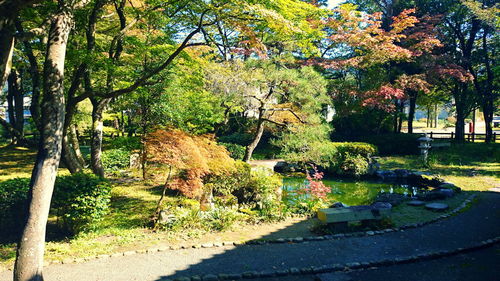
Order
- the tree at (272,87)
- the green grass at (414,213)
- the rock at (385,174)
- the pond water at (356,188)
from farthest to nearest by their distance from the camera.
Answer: the rock at (385,174) < the tree at (272,87) < the pond water at (356,188) < the green grass at (414,213)

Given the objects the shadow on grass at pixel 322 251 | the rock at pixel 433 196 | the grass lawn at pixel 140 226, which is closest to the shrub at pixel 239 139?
the grass lawn at pixel 140 226

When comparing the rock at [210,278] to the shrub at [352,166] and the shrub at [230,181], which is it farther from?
the shrub at [352,166]

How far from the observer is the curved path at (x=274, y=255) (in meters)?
5.77

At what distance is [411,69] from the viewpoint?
22.4 m

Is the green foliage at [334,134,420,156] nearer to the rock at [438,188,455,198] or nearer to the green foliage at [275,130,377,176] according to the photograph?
the green foliage at [275,130,377,176]

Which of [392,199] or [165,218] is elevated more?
[392,199]

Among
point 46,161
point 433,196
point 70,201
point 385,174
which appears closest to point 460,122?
point 385,174

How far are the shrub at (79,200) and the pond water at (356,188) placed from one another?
26.8ft

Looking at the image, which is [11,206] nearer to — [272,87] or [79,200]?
[79,200]

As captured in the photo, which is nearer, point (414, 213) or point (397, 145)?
point (414, 213)

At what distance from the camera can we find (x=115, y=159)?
51.5 ft

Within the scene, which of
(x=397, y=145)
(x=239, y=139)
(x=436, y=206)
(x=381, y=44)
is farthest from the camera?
(x=239, y=139)

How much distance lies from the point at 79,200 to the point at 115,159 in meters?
8.88

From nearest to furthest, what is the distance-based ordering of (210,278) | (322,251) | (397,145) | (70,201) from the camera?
(210,278), (322,251), (70,201), (397,145)
